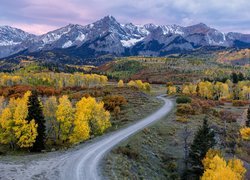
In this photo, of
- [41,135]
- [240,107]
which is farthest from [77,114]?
[240,107]

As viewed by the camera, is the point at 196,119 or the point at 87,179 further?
the point at 196,119

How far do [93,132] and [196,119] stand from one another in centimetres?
2912

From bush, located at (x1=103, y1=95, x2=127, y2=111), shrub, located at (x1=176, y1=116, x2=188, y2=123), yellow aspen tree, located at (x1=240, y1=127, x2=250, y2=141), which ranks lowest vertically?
yellow aspen tree, located at (x1=240, y1=127, x2=250, y2=141)

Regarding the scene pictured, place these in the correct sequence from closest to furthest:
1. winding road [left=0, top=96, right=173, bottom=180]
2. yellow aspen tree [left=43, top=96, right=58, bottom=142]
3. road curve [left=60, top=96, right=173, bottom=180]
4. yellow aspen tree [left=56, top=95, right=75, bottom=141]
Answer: winding road [left=0, top=96, right=173, bottom=180] → road curve [left=60, top=96, right=173, bottom=180] → yellow aspen tree [left=56, top=95, right=75, bottom=141] → yellow aspen tree [left=43, top=96, right=58, bottom=142]

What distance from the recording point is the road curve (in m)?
34.4

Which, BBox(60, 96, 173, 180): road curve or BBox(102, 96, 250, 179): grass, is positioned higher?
BBox(60, 96, 173, 180): road curve

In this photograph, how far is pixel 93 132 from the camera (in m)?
66.4

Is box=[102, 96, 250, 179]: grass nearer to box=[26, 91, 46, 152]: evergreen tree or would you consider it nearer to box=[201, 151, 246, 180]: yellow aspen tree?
box=[201, 151, 246, 180]: yellow aspen tree

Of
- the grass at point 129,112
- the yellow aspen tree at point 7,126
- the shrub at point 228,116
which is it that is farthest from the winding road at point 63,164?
the shrub at point 228,116

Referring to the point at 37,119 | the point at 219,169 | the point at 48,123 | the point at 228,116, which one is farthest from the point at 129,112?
the point at 219,169

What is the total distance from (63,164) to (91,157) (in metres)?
4.87

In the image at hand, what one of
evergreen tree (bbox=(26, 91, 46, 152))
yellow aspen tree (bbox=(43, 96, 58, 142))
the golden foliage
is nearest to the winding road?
evergreen tree (bbox=(26, 91, 46, 152))

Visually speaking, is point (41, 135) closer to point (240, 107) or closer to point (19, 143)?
point (19, 143)

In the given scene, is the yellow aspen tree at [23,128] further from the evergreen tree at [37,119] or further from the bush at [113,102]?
the bush at [113,102]
